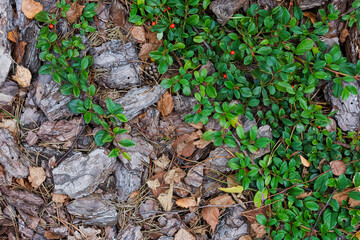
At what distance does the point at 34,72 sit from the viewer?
8.65 ft

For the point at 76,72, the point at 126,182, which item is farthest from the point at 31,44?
the point at 126,182

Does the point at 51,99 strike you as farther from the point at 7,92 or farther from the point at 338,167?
the point at 338,167

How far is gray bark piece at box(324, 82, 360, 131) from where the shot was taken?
8.75 feet

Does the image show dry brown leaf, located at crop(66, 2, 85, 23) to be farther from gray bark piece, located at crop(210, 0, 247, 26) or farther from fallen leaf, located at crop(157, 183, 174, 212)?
fallen leaf, located at crop(157, 183, 174, 212)

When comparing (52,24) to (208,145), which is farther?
(208,145)

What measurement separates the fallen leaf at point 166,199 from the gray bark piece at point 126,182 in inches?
9.6

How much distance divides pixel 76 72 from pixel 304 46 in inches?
81.4

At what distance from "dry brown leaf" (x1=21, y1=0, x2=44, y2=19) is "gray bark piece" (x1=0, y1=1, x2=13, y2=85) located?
0.52 feet

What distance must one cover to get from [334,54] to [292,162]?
1.03 metres

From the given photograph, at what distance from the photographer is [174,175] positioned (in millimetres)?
2668

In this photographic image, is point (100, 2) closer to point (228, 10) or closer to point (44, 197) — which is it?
point (228, 10)

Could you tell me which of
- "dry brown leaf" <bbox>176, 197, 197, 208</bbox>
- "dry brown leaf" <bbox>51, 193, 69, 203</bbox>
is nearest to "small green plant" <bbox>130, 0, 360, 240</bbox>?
"dry brown leaf" <bbox>176, 197, 197, 208</bbox>

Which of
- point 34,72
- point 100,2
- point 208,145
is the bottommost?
point 208,145

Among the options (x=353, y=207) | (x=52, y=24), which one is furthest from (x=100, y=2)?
(x=353, y=207)
